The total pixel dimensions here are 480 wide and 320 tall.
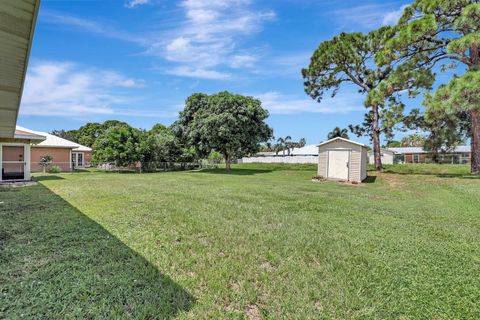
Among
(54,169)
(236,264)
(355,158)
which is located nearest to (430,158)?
(355,158)

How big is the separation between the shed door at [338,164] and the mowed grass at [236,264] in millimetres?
8803

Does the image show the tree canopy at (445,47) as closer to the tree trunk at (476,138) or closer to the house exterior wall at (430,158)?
the tree trunk at (476,138)

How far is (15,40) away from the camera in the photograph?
2.34 meters

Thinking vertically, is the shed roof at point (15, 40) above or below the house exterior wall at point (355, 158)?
above

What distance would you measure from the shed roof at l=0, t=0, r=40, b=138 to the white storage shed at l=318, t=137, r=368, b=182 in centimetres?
1441

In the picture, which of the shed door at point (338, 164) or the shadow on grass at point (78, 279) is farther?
the shed door at point (338, 164)

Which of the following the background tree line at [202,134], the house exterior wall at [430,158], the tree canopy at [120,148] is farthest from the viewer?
the house exterior wall at [430,158]

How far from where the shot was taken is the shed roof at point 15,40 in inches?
73.4

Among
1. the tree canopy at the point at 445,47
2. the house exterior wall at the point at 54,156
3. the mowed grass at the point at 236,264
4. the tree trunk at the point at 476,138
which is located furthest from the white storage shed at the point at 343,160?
the house exterior wall at the point at 54,156

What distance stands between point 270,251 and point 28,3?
359 cm

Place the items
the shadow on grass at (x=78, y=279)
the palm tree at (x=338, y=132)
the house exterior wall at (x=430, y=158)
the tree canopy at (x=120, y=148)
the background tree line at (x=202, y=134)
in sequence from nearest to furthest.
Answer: the shadow on grass at (x=78, y=279)
the background tree line at (x=202, y=134)
the tree canopy at (x=120, y=148)
the house exterior wall at (x=430, y=158)
the palm tree at (x=338, y=132)

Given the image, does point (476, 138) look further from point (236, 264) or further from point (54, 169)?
point (54, 169)

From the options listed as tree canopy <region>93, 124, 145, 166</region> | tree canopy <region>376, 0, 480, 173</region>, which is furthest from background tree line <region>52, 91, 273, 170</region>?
tree canopy <region>376, 0, 480, 173</region>

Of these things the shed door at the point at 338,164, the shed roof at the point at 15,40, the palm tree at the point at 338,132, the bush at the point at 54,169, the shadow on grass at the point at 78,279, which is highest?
the palm tree at the point at 338,132
